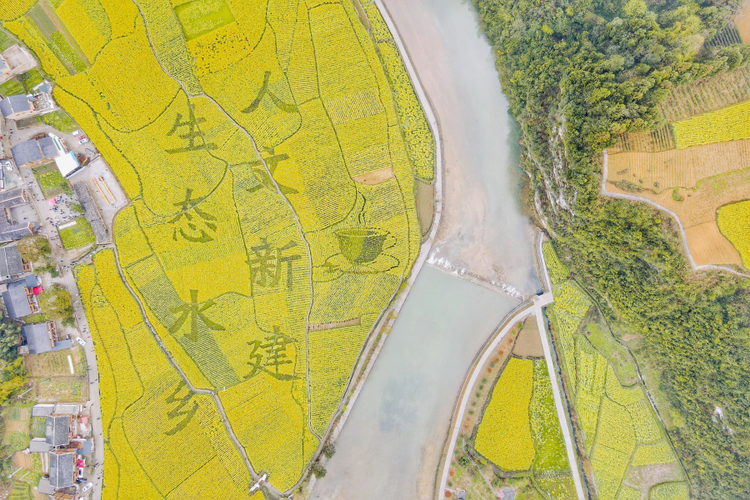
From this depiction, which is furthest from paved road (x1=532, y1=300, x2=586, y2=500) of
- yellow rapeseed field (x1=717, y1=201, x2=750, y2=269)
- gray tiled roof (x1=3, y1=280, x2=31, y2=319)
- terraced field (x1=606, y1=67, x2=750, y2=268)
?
gray tiled roof (x1=3, y1=280, x2=31, y2=319)

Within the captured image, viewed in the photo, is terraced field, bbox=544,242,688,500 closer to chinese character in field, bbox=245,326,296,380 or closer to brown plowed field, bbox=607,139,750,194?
brown plowed field, bbox=607,139,750,194

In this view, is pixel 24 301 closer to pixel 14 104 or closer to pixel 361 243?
pixel 14 104

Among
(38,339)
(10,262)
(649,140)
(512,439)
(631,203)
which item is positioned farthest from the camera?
(512,439)

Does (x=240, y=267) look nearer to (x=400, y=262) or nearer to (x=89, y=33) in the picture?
(x=400, y=262)

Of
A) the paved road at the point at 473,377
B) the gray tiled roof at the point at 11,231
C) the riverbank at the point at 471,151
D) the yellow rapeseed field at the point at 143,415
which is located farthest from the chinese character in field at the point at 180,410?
the riverbank at the point at 471,151

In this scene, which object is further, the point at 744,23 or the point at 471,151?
the point at 471,151

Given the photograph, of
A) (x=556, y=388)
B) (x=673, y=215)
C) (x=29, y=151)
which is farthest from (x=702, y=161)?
(x=29, y=151)
